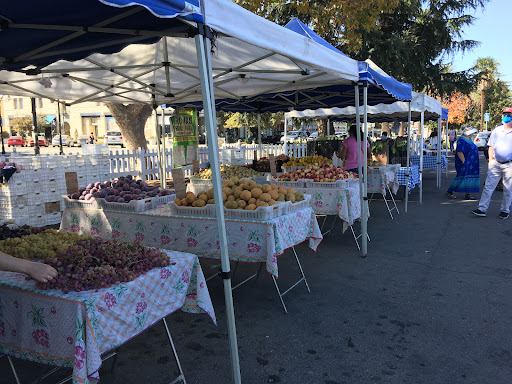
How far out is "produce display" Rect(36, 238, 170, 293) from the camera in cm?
229

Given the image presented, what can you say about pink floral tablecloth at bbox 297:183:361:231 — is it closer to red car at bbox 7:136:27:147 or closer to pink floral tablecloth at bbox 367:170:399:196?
pink floral tablecloth at bbox 367:170:399:196

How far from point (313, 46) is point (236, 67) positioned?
74.6 inches

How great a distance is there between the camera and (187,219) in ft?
14.0

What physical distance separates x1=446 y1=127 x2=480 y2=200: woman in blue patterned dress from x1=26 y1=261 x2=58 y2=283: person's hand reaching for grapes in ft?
33.8

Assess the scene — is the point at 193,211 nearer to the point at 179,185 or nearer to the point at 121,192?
the point at 179,185

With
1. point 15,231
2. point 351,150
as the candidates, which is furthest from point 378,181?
point 15,231

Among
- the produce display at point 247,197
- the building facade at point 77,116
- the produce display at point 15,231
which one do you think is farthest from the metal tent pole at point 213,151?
the building facade at point 77,116

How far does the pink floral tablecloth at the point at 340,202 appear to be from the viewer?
601cm

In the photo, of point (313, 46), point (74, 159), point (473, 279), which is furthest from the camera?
point (74, 159)

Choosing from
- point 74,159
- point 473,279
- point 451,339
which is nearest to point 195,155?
point 74,159

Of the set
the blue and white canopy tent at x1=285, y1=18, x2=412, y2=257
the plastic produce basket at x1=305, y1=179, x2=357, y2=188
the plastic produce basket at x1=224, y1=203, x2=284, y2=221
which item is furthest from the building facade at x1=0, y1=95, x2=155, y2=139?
the plastic produce basket at x1=224, y1=203, x2=284, y2=221

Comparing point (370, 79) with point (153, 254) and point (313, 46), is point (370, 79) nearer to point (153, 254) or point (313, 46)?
point (313, 46)

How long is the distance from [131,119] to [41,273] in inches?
484

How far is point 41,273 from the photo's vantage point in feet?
7.42
